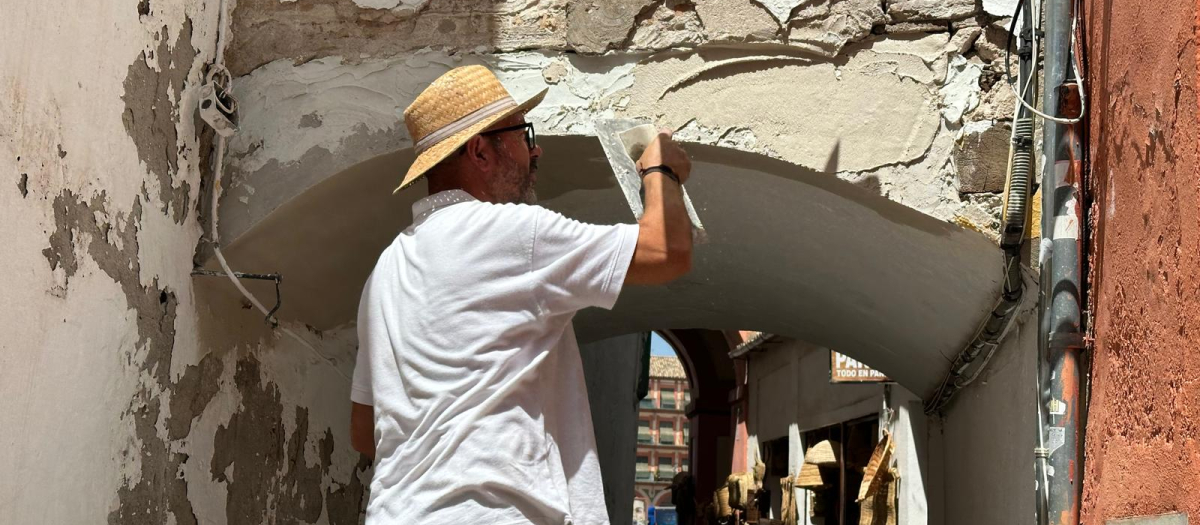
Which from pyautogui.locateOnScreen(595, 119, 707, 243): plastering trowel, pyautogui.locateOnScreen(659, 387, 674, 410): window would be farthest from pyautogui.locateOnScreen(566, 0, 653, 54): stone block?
pyautogui.locateOnScreen(659, 387, 674, 410): window

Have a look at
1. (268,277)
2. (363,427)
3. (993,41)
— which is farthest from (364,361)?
(993,41)

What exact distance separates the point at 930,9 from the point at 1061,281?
34.2 inches

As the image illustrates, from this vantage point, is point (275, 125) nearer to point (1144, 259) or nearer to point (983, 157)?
point (983, 157)

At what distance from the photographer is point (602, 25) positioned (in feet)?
10.5

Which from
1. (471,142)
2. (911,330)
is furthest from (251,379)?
(911,330)

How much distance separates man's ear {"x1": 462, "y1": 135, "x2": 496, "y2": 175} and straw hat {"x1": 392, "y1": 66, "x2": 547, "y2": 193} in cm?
3

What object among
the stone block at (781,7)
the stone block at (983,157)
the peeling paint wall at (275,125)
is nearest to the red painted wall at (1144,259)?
the stone block at (983,157)

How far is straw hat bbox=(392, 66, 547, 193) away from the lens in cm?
219

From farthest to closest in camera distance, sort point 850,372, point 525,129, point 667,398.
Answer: point 667,398 → point 850,372 → point 525,129

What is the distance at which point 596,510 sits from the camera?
1979mm

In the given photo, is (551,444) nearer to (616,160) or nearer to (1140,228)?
(616,160)

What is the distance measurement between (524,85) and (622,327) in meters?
2.54

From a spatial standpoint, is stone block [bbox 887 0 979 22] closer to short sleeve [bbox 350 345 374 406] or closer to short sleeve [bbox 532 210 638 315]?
short sleeve [bbox 532 210 638 315]

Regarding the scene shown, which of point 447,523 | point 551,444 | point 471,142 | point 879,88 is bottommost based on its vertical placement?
point 447,523
